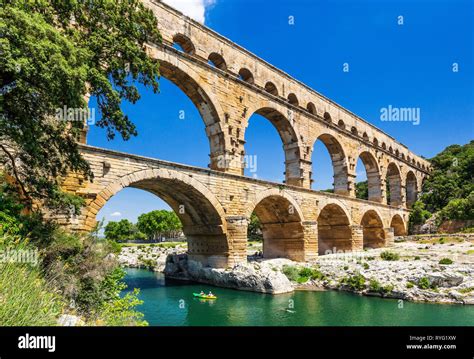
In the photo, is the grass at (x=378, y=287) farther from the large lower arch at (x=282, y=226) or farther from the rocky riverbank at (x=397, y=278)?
the large lower arch at (x=282, y=226)

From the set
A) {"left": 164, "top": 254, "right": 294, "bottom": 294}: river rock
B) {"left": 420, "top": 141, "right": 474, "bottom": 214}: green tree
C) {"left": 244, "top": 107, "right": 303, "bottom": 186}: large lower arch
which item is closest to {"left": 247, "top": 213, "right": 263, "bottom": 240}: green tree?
{"left": 244, "top": 107, "right": 303, "bottom": 186}: large lower arch

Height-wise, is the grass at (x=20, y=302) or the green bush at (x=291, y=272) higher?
the grass at (x=20, y=302)

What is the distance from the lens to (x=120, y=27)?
9.67 m

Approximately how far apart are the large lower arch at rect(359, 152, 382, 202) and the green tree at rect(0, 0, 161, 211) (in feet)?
105

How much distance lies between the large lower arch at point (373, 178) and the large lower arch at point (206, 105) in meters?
23.1

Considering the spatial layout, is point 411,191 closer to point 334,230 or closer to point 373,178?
point 373,178

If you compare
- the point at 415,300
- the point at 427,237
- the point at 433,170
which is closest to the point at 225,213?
the point at 415,300

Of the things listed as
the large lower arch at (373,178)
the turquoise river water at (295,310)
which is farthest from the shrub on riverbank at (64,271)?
the large lower arch at (373,178)

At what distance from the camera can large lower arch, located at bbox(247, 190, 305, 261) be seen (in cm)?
2309

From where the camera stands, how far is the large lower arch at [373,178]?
1465 inches

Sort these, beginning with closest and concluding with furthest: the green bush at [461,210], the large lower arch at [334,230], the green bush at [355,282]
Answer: the green bush at [355,282], the large lower arch at [334,230], the green bush at [461,210]

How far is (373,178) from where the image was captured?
125 ft
